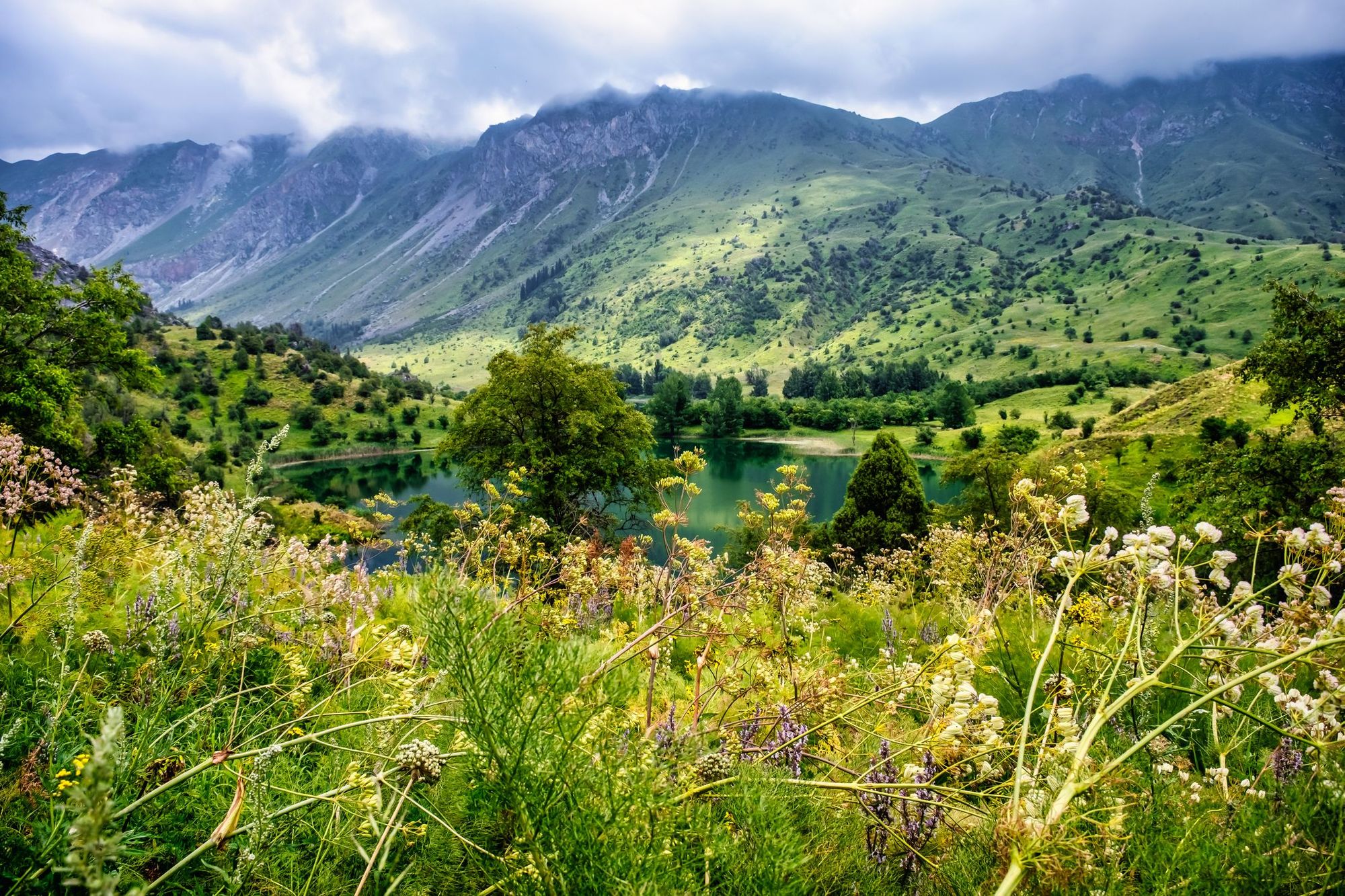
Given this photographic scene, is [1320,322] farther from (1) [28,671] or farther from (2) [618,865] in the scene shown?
(1) [28,671]

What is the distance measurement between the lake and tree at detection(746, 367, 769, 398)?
61702 millimetres

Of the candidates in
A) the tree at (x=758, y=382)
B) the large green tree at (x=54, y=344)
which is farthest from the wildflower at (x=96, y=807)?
the tree at (x=758, y=382)

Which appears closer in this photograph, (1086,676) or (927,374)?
(1086,676)

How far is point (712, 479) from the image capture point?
7144cm

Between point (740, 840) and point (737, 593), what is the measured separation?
2.14 meters

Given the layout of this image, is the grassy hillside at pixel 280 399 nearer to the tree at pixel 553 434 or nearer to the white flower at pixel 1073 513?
the tree at pixel 553 434

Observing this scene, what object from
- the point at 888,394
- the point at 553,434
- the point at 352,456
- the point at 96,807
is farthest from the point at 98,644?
the point at 888,394

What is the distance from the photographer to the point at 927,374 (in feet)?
461

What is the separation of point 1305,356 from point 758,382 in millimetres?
149366

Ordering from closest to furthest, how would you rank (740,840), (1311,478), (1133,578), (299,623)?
1. (740,840)
2. (1133,578)
3. (299,623)
4. (1311,478)

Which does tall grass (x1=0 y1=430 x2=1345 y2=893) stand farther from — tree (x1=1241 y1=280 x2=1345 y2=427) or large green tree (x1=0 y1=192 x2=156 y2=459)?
large green tree (x1=0 y1=192 x2=156 y2=459)

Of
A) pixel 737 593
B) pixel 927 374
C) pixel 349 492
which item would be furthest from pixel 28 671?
pixel 927 374

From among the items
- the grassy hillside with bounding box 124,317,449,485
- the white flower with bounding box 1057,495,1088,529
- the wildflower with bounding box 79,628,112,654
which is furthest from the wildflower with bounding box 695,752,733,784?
the grassy hillside with bounding box 124,317,449,485

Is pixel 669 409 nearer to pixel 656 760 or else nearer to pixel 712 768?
pixel 712 768
